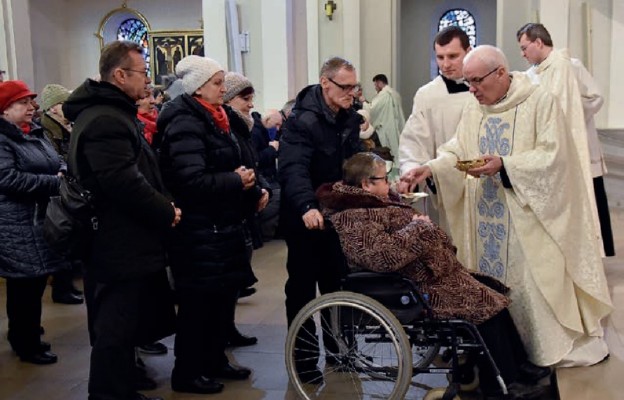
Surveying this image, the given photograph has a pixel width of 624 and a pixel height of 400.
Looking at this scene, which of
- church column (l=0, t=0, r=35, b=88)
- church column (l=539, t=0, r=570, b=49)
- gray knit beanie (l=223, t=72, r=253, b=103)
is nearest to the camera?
gray knit beanie (l=223, t=72, r=253, b=103)

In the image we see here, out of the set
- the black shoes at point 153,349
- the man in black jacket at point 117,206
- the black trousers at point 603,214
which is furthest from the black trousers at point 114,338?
the black trousers at point 603,214

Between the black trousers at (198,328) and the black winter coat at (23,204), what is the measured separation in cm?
114

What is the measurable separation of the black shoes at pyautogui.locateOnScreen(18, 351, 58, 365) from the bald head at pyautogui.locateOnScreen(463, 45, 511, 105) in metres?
2.91

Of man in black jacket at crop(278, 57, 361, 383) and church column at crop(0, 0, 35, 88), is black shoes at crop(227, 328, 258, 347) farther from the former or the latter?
church column at crop(0, 0, 35, 88)

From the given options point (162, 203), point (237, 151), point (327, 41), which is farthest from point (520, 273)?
point (327, 41)

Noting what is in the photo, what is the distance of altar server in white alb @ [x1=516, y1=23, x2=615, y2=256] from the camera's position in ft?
17.0

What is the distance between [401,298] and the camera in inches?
129

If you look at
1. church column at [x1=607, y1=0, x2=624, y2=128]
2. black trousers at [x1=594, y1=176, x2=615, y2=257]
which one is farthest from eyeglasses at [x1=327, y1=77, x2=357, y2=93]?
church column at [x1=607, y1=0, x2=624, y2=128]

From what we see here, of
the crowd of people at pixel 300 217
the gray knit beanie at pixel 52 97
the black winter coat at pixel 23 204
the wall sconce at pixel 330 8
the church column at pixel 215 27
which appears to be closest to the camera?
the crowd of people at pixel 300 217

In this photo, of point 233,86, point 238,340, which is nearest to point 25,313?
point 238,340

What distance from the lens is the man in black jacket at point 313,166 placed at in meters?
3.70

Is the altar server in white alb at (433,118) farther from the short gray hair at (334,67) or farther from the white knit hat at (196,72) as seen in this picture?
the white knit hat at (196,72)

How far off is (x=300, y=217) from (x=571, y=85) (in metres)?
2.59

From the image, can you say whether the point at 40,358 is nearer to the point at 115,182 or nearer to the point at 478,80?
the point at 115,182
